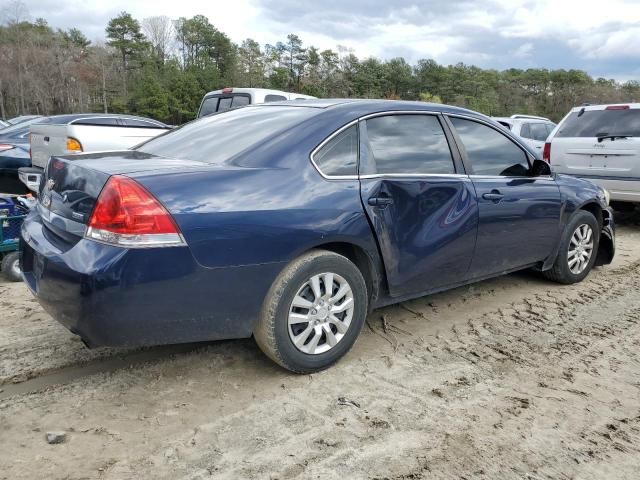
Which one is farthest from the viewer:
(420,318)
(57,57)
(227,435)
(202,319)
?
(57,57)

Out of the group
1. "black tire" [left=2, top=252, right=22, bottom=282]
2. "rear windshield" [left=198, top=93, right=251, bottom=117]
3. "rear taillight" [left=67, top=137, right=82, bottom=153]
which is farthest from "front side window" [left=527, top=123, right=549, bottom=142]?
"black tire" [left=2, top=252, right=22, bottom=282]

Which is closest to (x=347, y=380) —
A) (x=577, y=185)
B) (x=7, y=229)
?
(x=577, y=185)

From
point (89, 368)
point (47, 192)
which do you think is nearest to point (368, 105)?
point (47, 192)

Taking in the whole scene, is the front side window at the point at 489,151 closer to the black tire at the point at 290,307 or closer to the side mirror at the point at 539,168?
the side mirror at the point at 539,168

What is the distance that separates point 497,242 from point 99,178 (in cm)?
279

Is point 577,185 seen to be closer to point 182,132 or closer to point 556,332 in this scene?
point 556,332

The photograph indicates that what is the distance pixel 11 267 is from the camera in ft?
16.7

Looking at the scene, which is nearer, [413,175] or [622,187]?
[413,175]

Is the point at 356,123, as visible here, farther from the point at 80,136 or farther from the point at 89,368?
the point at 80,136

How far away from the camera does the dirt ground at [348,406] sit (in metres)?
2.36

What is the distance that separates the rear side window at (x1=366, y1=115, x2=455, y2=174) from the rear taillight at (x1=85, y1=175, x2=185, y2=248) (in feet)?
4.56

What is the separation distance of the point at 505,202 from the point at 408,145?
99cm

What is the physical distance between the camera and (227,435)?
2.54 m

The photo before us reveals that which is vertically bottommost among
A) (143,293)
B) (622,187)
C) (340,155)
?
(143,293)
